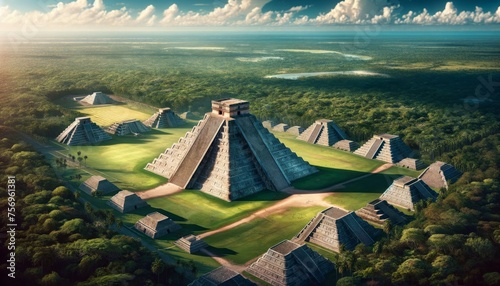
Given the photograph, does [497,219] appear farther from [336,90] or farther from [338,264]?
[336,90]

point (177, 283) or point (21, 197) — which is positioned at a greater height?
point (21, 197)

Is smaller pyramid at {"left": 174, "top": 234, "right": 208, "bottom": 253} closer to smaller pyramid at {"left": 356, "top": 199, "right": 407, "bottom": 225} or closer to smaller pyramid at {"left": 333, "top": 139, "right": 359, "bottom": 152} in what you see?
smaller pyramid at {"left": 356, "top": 199, "right": 407, "bottom": 225}

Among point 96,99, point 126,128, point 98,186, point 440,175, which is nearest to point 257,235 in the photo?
point 98,186

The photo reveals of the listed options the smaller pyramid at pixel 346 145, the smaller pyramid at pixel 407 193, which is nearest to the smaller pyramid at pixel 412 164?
the smaller pyramid at pixel 346 145

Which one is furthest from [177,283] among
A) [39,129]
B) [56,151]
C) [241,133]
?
[39,129]

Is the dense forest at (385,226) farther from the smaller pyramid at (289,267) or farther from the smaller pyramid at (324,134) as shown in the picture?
the smaller pyramid at (324,134)

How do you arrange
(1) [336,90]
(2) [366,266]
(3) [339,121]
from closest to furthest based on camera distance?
(2) [366,266]
(3) [339,121]
(1) [336,90]
